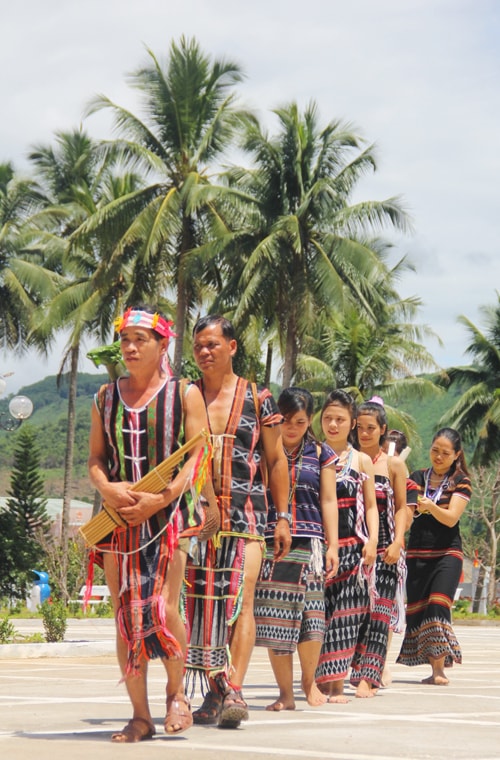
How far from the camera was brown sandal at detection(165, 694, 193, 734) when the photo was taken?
595 centimetres

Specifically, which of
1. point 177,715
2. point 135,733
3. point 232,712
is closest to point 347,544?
point 232,712

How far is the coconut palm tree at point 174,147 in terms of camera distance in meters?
33.7

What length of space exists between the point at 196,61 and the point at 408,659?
25.2 meters

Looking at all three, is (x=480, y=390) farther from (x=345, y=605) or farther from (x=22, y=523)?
(x=345, y=605)

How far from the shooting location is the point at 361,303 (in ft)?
114

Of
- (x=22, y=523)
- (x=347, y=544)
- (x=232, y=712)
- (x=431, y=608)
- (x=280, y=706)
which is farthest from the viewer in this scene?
(x=22, y=523)

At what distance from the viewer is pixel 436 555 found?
11.0 meters

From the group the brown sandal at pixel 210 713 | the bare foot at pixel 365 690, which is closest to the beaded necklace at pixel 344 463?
the bare foot at pixel 365 690

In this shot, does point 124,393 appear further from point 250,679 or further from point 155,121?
point 155,121

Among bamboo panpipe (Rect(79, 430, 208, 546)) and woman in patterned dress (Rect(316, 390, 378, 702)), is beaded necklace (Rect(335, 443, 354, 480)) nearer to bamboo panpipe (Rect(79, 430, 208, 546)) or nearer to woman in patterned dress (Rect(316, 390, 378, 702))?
woman in patterned dress (Rect(316, 390, 378, 702))

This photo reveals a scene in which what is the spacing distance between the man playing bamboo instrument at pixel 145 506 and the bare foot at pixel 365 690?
118 inches

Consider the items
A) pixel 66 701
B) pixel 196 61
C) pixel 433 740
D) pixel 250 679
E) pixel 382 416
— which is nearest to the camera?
pixel 433 740

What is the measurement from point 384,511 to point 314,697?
80.0 inches

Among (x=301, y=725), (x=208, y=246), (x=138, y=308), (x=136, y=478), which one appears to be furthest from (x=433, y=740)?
(x=208, y=246)
